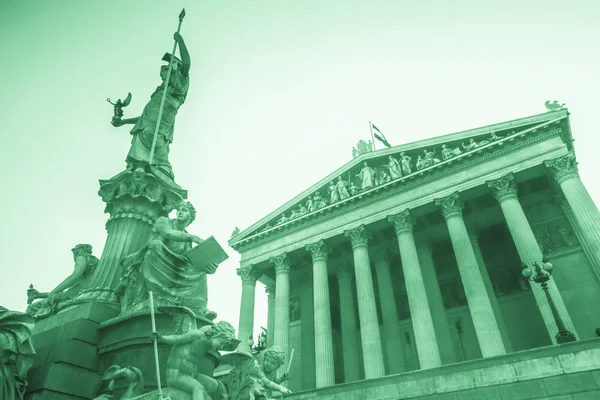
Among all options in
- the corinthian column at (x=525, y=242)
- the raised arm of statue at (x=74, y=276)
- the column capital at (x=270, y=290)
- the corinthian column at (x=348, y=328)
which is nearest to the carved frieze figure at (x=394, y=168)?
the corinthian column at (x=525, y=242)

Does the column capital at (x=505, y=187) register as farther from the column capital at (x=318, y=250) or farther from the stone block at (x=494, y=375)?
the stone block at (x=494, y=375)

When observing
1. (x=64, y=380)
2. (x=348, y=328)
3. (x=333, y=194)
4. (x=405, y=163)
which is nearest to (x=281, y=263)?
(x=333, y=194)

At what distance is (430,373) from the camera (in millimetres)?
14484

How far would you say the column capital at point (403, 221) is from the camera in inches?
1039

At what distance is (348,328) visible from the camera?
94.4 feet

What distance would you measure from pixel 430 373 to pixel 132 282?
1196 centimetres

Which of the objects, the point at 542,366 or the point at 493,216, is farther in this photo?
the point at 493,216

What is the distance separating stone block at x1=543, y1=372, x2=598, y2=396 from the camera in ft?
39.3

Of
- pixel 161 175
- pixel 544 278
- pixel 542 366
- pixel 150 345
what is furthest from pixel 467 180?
pixel 150 345

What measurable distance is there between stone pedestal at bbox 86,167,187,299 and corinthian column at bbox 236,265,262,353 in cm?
2083

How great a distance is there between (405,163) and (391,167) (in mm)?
1035

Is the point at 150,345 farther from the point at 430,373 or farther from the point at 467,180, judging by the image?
the point at 467,180

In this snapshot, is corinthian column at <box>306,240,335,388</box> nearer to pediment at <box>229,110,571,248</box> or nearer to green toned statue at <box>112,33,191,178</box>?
pediment at <box>229,110,571,248</box>

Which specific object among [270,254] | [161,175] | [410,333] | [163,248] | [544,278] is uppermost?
[270,254]
